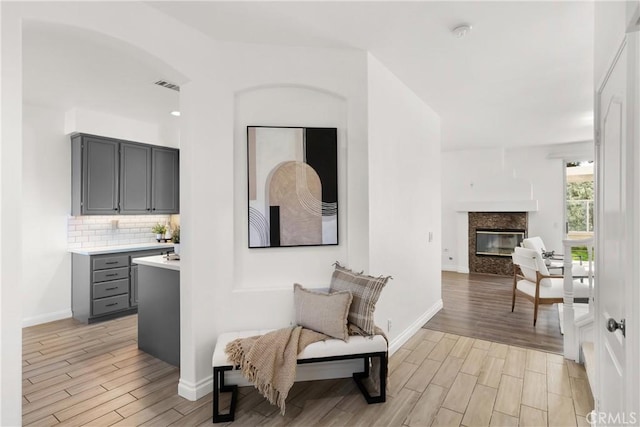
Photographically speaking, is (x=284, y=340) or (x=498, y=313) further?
(x=498, y=313)

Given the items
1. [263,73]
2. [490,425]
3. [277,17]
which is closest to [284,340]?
[490,425]

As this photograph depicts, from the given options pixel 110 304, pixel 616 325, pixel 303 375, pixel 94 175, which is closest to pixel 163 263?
pixel 303 375

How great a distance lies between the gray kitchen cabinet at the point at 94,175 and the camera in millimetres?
4340

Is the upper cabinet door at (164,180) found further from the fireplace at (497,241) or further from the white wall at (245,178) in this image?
the fireplace at (497,241)

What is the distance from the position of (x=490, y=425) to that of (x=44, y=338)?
432 centimetres

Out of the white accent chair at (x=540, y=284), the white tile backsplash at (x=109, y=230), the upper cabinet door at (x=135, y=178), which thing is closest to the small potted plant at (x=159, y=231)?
the white tile backsplash at (x=109, y=230)

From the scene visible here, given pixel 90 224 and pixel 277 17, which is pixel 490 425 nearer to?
pixel 277 17

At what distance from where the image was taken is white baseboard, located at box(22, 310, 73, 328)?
4.08 meters

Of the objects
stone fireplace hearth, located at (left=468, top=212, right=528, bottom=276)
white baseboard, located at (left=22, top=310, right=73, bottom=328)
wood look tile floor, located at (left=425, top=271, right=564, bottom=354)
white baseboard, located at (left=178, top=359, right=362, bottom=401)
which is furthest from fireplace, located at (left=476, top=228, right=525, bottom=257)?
white baseboard, located at (left=22, top=310, right=73, bottom=328)

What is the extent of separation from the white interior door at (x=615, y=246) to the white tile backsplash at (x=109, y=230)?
17.7 ft

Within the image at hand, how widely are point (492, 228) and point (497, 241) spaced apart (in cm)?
29

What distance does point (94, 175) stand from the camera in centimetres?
442

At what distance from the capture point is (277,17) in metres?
2.37

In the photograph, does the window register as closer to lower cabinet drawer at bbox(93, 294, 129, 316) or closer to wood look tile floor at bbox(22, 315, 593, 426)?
wood look tile floor at bbox(22, 315, 593, 426)
